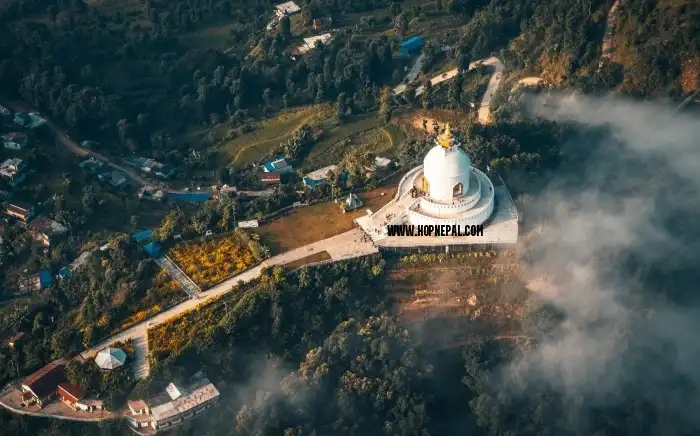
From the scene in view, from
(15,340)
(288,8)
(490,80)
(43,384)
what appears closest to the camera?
(43,384)

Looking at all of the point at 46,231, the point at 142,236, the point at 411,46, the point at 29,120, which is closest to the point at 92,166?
the point at 29,120

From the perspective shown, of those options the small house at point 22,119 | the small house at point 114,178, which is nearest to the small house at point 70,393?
the small house at point 114,178

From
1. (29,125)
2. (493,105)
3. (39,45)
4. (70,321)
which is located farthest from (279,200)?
(39,45)

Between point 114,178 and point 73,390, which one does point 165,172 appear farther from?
point 73,390

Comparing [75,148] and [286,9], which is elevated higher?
[286,9]

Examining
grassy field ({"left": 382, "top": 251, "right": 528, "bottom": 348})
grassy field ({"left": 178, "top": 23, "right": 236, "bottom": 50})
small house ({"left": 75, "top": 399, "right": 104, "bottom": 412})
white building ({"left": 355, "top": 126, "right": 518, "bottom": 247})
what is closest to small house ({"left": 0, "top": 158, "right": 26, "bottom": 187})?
grassy field ({"left": 178, "top": 23, "right": 236, "bottom": 50})

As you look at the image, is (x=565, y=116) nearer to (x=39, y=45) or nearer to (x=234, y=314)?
(x=234, y=314)

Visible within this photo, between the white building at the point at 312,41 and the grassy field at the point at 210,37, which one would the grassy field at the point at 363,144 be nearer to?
the white building at the point at 312,41
